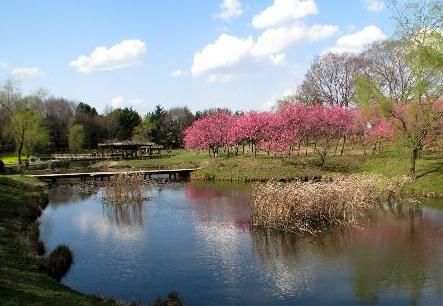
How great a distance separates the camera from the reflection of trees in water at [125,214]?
2666 cm

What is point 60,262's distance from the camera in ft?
57.7

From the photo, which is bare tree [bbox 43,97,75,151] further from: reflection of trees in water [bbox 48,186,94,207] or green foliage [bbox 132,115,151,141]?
reflection of trees in water [bbox 48,186,94,207]

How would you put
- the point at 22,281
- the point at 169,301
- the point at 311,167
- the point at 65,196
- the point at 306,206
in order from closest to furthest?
the point at 22,281 < the point at 169,301 < the point at 306,206 < the point at 65,196 < the point at 311,167

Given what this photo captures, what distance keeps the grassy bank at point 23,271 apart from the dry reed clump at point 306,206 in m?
10.4

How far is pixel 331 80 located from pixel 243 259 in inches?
2658

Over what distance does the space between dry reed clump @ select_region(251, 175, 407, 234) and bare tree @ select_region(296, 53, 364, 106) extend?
56.3m

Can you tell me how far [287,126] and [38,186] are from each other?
2899 cm

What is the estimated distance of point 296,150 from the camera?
199 feet

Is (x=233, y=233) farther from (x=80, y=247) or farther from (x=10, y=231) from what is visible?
(x=10, y=231)

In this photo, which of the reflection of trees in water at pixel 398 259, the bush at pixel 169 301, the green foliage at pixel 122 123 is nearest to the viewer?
the bush at pixel 169 301

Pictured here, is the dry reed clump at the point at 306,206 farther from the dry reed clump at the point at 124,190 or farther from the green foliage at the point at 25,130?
the green foliage at the point at 25,130

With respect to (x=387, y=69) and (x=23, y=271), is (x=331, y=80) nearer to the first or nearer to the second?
(x=387, y=69)

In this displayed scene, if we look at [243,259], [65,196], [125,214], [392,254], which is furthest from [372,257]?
[65,196]

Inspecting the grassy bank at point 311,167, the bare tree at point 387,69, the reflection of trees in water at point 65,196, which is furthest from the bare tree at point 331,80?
the reflection of trees in water at point 65,196
